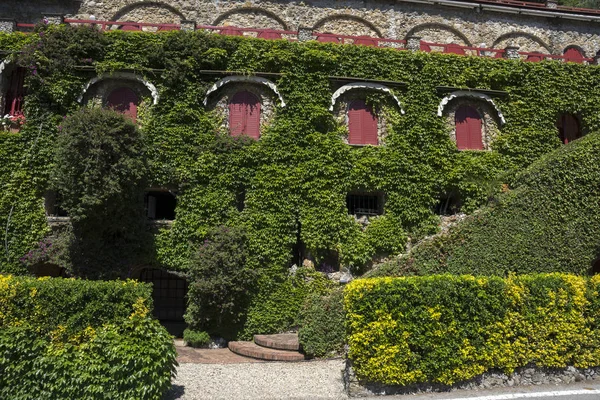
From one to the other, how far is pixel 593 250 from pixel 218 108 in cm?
1393

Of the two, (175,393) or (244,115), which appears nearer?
(175,393)

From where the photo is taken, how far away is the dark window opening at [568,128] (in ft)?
61.2

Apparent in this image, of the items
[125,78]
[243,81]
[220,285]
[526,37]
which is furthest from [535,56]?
[125,78]

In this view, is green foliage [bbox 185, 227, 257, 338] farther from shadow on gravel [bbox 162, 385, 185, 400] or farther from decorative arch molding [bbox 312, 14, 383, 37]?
decorative arch molding [bbox 312, 14, 383, 37]

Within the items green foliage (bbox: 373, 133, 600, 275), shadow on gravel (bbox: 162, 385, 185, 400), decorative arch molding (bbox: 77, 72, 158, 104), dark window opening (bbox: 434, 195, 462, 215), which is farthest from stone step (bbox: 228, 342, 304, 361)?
decorative arch molding (bbox: 77, 72, 158, 104)

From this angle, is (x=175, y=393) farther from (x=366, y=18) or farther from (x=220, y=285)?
(x=366, y=18)

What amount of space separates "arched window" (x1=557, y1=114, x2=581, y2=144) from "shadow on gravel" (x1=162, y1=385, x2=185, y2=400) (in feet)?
58.3

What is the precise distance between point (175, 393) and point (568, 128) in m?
18.4

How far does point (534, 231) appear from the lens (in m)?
14.5

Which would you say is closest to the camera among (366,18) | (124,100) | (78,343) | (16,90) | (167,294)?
(78,343)

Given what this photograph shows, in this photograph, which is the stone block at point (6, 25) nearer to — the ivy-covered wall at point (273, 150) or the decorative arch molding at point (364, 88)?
the ivy-covered wall at point (273, 150)

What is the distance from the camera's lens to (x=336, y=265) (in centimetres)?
1567

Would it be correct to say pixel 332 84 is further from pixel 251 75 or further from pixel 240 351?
pixel 240 351

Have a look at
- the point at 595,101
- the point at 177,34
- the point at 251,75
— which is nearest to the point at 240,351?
the point at 251,75
